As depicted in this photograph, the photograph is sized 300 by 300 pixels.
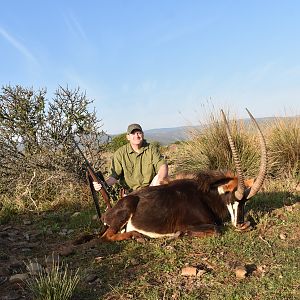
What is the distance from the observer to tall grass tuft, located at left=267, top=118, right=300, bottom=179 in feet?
28.7

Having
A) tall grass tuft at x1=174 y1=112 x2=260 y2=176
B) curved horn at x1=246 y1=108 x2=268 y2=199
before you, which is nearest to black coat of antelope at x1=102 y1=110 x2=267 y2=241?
curved horn at x1=246 y1=108 x2=268 y2=199

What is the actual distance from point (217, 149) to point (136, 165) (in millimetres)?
2704

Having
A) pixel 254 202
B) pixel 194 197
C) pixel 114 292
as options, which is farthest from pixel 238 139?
pixel 114 292

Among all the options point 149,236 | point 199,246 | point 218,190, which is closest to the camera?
point 199,246

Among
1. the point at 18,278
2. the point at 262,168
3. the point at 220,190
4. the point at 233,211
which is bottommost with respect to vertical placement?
the point at 233,211

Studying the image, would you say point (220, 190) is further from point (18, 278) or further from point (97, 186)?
point (18, 278)

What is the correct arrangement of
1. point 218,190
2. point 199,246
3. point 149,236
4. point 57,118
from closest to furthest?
point 199,246, point 149,236, point 218,190, point 57,118

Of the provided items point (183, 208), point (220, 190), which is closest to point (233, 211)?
point (220, 190)

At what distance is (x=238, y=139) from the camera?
355 inches

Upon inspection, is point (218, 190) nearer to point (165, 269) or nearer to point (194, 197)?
point (194, 197)

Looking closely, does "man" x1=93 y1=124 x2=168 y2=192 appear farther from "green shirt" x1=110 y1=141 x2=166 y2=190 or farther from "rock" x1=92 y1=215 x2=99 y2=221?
"rock" x1=92 y1=215 x2=99 y2=221

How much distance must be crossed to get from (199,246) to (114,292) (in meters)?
1.36

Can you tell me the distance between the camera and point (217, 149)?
887cm

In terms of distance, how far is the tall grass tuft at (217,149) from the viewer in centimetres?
869
